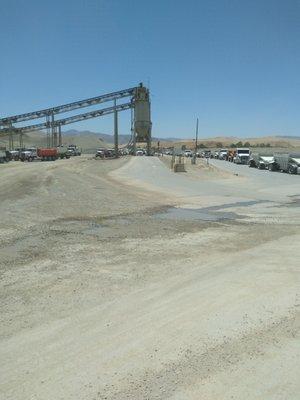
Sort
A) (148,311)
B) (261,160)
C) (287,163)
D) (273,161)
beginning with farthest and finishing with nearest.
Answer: (261,160)
(273,161)
(287,163)
(148,311)

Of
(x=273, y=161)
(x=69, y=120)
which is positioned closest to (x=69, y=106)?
(x=69, y=120)

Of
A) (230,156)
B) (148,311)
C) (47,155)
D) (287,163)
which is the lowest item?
(230,156)

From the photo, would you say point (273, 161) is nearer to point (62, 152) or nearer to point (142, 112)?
point (62, 152)

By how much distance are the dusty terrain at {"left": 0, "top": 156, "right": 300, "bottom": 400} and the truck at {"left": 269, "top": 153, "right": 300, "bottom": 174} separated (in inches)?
1514

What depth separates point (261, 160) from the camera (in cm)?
6419

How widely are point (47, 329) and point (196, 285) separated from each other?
9.74 feet

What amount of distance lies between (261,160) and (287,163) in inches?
364

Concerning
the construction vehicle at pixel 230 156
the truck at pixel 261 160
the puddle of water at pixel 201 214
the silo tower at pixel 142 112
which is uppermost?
the silo tower at pixel 142 112

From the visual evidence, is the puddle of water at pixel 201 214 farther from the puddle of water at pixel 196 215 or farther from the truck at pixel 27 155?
the truck at pixel 27 155

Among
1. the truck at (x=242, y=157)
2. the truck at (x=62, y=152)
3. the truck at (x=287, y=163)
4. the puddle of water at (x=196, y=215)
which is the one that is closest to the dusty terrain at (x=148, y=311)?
the puddle of water at (x=196, y=215)

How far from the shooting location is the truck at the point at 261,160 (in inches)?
2467

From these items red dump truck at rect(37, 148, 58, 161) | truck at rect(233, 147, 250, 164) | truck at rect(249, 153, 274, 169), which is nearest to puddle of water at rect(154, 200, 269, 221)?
truck at rect(249, 153, 274, 169)

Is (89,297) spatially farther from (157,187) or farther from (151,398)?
Answer: (157,187)

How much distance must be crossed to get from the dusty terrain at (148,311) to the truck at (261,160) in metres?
47.8
